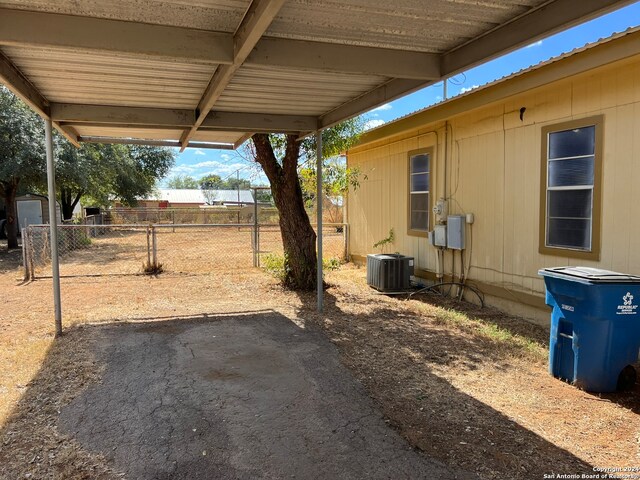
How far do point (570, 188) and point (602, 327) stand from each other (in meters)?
2.62

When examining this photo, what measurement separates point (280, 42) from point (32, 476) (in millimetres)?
3492

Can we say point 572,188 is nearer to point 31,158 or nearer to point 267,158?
point 267,158

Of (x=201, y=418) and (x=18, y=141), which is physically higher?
(x=18, y=141)

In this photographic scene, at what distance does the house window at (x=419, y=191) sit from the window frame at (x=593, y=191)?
2.68m

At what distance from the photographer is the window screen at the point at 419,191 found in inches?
343

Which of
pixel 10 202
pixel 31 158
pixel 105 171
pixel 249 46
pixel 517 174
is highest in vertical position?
pixel 105 171

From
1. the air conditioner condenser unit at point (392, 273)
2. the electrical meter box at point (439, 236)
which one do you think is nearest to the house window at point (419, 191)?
the electrical meter box at point (439, 236)

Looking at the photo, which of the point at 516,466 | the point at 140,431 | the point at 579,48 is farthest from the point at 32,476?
the point at 579,48

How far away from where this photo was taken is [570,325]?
155 inches

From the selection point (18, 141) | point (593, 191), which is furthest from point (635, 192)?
point (18, 141)

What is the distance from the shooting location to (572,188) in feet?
18.6

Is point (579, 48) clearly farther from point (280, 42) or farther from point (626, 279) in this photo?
point (280, 42)

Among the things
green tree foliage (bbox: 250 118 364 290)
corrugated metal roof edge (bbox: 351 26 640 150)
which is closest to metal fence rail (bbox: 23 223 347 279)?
green tree foliage (bbox: 250 118 364 290)

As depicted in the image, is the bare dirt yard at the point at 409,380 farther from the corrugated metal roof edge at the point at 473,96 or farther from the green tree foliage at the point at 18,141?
the green tree foliage at the point at 18,141
